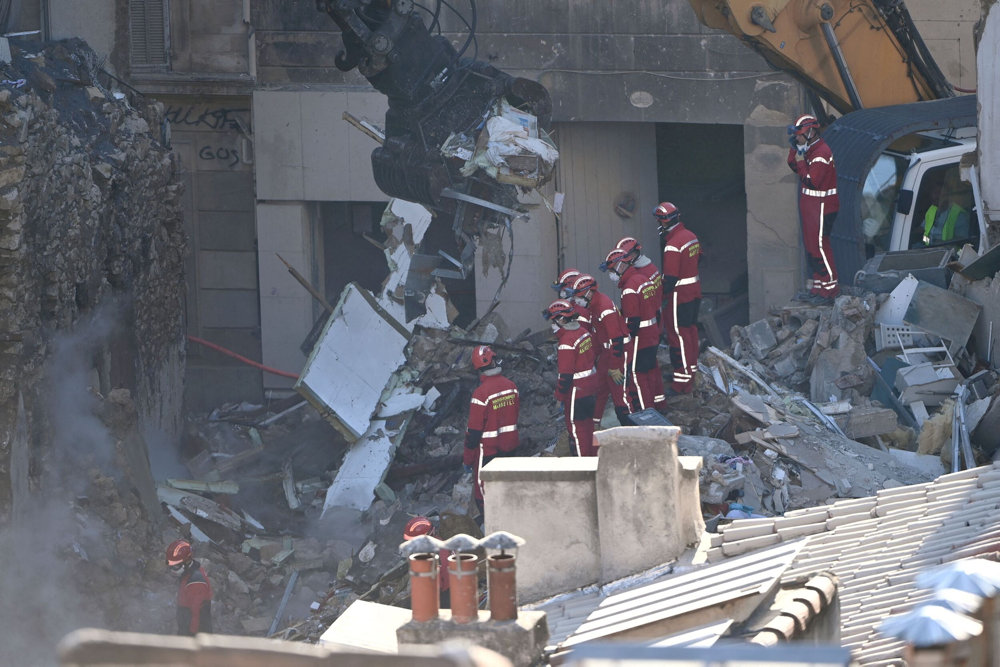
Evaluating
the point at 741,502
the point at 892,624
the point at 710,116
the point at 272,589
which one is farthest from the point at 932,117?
the point at 892,624

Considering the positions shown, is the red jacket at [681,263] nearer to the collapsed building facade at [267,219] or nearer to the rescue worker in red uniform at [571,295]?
the rescue worker in red uniform at [571,295]

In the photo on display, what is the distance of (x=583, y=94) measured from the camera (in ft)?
62.6

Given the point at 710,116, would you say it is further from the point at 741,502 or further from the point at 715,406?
the point at 741,502

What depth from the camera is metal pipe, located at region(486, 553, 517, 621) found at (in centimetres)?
610

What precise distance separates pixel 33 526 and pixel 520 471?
236 inches

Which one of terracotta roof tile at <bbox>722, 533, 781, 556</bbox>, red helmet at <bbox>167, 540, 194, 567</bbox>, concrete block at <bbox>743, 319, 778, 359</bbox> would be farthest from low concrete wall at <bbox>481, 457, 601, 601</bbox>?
concrete block at <bbox>743, 319, 778, 359</bbox>

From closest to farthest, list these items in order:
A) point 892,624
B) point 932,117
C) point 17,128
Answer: point 892,624, point 17,128, point 932,117

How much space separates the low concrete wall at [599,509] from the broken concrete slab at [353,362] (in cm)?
797

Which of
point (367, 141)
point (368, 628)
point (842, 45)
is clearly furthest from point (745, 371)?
point (368, 628)

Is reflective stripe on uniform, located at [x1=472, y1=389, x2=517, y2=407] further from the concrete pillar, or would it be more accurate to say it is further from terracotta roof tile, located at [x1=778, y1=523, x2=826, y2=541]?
the concrete pillar

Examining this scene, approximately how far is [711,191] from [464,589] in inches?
604

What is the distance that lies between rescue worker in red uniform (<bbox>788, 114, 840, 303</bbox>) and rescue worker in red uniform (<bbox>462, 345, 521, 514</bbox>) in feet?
12.8

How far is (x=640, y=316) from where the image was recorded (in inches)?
524

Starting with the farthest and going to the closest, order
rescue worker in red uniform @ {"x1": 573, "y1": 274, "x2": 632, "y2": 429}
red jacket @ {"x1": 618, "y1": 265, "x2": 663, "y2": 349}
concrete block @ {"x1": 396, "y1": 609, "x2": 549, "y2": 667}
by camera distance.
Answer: red jacket @ {"x1": 618, "y1": 265, "x2": 663, "y2": 349}
rescue worker in red uniform @ {"x1": 573, "y1": 274, "x2": 632, "y2": 429}
concrete block @ {"x1": 396, "y1": 609, "x2": 549, "y2": 667}
